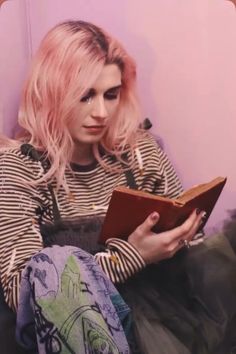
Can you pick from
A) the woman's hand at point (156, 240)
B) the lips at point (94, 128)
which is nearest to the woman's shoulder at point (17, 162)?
the lips at point (94, 128)

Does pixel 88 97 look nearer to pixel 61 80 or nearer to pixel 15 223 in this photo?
pixel 61 80

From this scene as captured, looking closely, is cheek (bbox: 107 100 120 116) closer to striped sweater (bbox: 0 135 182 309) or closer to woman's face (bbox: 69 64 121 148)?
woman's face (bbox: 69 64 121 148)

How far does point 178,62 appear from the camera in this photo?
4.11ft

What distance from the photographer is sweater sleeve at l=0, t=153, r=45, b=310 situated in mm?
Answer: 1020

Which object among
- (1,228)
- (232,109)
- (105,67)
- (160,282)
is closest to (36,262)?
(1,228)

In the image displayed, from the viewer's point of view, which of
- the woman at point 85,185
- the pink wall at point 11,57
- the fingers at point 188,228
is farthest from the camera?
the pink wall at point 11,57

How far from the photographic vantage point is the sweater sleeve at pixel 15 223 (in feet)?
3.34

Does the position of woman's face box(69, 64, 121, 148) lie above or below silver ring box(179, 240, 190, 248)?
above

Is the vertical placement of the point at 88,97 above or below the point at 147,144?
above

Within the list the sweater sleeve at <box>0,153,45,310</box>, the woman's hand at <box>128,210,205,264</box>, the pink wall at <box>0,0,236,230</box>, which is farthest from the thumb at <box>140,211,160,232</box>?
the pink wall at <box>0,0,236,230</box>

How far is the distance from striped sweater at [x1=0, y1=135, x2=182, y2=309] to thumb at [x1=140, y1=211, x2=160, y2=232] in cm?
5

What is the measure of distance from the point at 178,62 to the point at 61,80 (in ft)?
0.98

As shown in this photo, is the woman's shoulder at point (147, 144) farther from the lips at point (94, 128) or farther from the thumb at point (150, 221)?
the thumb at point (150, 221)

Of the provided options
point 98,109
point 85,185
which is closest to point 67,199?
point 85,185
